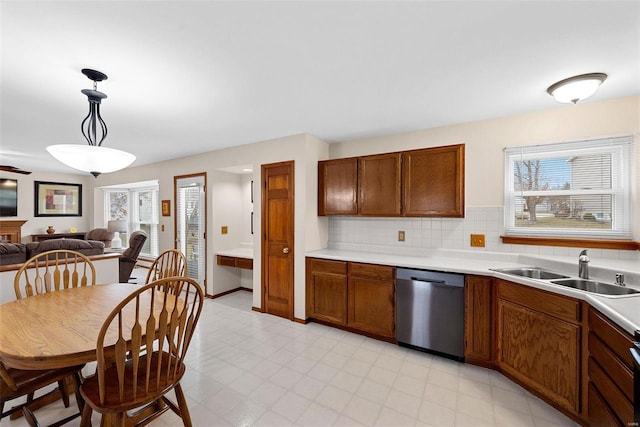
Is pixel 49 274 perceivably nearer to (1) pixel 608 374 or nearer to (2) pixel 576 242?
(1) pixel 608 374

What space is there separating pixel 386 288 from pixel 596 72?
232 centimetres

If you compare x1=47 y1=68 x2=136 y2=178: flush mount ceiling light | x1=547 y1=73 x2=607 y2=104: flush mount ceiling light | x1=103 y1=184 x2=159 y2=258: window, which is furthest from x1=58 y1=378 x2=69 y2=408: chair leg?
x1=103 y1=184 x2=159 y2=258: window

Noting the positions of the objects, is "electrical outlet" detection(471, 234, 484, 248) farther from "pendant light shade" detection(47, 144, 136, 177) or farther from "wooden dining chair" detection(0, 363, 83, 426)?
"wooden dining chair" detection(0, 363, 83, 426)

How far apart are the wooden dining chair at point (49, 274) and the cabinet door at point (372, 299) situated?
2470mm

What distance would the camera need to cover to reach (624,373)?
1.31 meters

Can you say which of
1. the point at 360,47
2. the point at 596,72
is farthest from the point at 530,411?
the point at 360,47

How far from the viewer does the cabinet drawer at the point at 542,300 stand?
1760 millimetres

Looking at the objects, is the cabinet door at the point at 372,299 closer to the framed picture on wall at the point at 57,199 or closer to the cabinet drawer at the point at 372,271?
the cabinet drawer at the point at 372,271

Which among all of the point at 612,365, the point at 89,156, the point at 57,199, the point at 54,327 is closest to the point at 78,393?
the point at 54,327

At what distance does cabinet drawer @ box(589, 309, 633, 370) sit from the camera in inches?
51.0

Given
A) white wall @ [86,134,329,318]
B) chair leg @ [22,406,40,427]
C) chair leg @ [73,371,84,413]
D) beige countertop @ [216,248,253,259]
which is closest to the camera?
chair leg @ [22,406,40,427]

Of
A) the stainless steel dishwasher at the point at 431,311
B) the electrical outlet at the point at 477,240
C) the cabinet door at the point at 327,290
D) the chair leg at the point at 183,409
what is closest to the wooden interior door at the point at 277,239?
the cabinet door at the point at 327,290

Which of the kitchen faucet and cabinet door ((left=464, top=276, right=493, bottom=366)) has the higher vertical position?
the kitchen faucet

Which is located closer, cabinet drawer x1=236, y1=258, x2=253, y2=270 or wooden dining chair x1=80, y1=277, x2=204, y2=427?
wooden dining chair x1=80, y1=277, x2=204, y2=427
